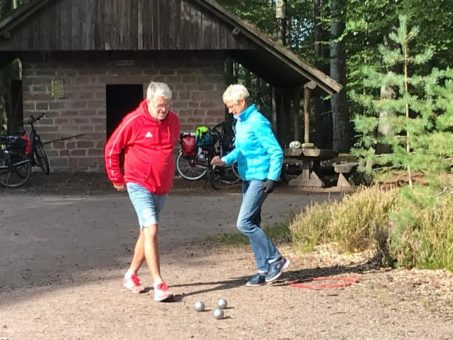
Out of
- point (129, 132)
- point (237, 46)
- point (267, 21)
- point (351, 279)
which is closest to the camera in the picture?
point (129, 132)

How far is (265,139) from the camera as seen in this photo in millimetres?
6574

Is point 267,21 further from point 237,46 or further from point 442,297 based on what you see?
point 442,297

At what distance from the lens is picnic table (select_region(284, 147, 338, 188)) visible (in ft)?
54.3

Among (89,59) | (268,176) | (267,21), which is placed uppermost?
(267,21)

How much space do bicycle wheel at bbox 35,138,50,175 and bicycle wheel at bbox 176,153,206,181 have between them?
3.16 meters

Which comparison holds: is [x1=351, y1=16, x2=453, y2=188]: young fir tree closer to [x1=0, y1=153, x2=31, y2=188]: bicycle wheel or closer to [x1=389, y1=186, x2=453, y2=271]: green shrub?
[x1=389, y1=186, x2=453, y2=271]: green shrub

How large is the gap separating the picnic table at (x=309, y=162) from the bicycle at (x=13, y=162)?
19.5 ft

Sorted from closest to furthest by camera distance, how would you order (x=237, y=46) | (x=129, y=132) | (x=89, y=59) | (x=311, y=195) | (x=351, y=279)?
(x=129, y=132) < (x=351, y=279) < (x=311, y=195) < (x=237, y=46) < (x=89, y=59)

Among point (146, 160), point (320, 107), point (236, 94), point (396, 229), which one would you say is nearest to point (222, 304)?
point (146, 160)

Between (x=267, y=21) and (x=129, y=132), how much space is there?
1154 inches

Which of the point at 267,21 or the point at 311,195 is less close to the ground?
the point at 267,21

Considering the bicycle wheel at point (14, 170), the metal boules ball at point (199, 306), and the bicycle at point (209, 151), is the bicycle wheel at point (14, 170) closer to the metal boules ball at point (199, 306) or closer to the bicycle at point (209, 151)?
the bicycle at point (209, 151)

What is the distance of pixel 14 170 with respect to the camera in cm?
1579

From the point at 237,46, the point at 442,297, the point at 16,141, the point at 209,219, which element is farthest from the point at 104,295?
the point at 237,46
